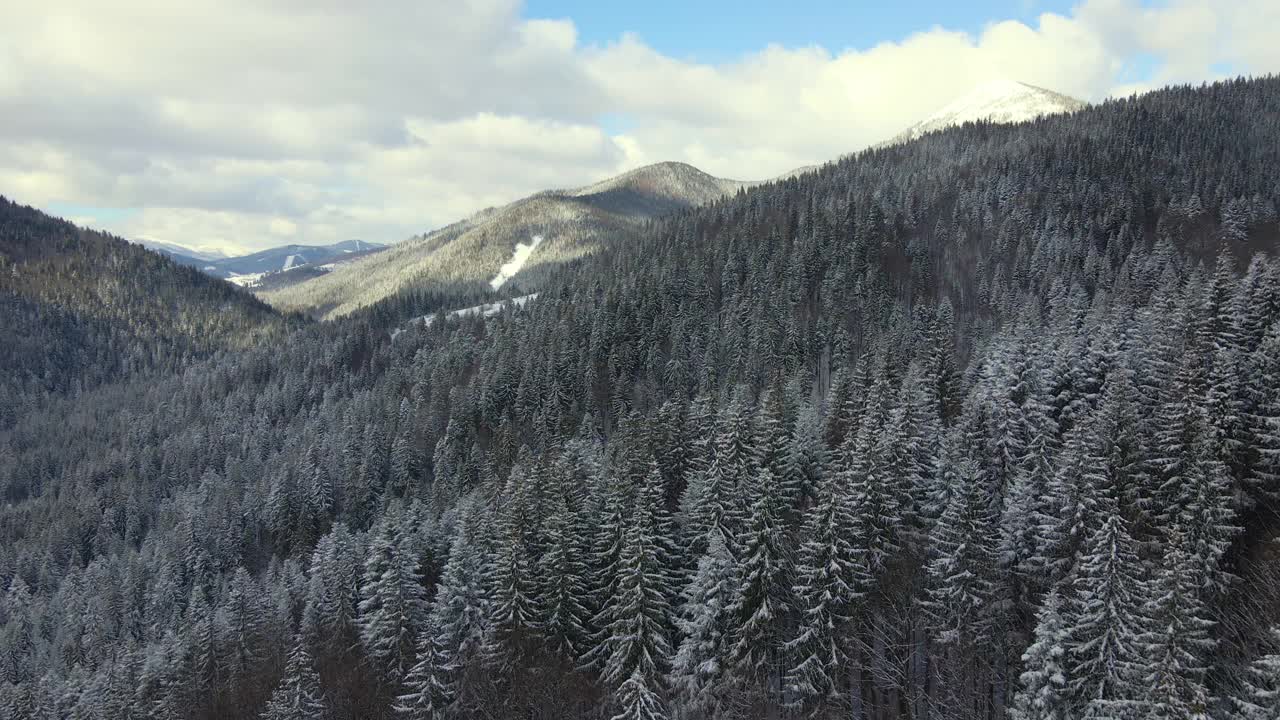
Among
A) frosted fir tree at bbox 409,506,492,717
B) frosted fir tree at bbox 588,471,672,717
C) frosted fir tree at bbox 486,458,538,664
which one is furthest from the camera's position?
frosted fir tree at bbox 409,506,492,717

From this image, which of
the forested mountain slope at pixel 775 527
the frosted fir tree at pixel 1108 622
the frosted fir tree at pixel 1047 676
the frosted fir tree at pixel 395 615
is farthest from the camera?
the frosted fir tree at pixel 395 615

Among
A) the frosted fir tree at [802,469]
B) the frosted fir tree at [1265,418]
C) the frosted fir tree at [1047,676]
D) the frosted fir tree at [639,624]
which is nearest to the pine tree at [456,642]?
the frosted fir tree at [639,624]

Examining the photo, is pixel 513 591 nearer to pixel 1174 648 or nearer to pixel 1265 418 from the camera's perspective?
pixel 1174 648

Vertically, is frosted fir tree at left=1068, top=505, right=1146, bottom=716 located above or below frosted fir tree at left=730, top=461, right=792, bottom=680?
above

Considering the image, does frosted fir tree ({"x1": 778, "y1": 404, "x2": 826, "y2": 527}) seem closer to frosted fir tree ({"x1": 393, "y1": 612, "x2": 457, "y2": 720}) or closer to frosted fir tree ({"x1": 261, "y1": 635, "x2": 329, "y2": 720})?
frosted fir tree ({"x1": 393, "y1": 612, "x2": 457, "y2": 720})

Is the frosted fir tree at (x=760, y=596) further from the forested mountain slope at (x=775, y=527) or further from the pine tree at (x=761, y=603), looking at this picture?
the forested mountain slope at (x=775, y=527)

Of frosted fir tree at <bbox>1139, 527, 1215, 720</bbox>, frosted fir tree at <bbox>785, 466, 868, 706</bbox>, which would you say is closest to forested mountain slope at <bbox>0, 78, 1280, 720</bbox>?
frosted fir tree at <bbox>1139, 527, 1215, 720</bbox>

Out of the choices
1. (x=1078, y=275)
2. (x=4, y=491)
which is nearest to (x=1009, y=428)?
(x=1078, y=275)
